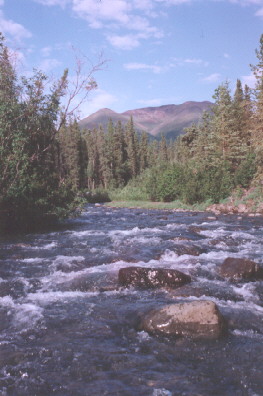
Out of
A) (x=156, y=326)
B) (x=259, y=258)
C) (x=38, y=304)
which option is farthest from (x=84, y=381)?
(x=259, y=258)

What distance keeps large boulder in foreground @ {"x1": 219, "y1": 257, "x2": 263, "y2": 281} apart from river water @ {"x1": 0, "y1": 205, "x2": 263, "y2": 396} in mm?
290

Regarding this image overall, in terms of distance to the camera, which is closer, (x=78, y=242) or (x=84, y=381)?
(x=84, y=381)

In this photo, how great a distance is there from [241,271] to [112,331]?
13.0 feet

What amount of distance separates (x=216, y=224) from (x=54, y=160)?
924cm

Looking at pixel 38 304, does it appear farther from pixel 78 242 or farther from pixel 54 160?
pixel 54 160

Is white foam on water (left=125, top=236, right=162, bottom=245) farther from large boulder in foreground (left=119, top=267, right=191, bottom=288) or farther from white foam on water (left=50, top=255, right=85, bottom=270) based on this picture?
large boulder in foreground (left=119, top=267, right=191, bottom=288)

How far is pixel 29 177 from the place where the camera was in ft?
50.9

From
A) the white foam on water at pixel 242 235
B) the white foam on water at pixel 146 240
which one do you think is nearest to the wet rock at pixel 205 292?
the white foam on water at pixel 146 240

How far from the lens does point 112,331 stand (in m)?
5.16

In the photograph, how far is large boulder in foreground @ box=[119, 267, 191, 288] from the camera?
23.8 ft

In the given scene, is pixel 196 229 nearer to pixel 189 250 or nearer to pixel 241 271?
pixel 189 250

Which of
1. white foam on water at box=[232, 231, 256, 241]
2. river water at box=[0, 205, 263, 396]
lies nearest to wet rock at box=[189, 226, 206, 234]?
white foam on water at box=[232, 231, 256, 241]

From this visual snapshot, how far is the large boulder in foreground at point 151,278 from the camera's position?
725cm

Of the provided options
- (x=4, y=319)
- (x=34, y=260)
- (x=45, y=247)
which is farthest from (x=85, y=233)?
(x=4, y=319)
